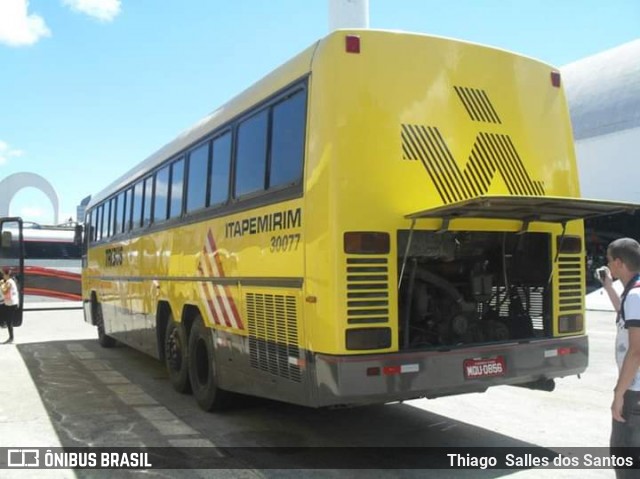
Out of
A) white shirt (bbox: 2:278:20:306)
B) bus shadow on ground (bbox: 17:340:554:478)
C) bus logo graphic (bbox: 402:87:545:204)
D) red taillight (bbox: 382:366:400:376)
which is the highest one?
bus logo graphic (bbox: 402:87:545:204)

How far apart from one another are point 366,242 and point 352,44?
5.18 feet

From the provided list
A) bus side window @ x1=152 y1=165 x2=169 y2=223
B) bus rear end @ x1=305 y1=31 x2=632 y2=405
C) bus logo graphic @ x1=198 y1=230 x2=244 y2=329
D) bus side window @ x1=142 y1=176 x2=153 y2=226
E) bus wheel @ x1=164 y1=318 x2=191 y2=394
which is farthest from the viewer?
bus side window @ x1=142 y1=176 x2=153 y2=226

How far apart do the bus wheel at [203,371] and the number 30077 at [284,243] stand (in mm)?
1876

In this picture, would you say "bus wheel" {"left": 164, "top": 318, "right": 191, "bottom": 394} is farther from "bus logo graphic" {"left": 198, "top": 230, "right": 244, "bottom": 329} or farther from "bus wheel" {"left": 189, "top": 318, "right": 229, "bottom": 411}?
"bus logo graphic" {"left": 198, "top": 230, "right": 244, "bottom": 329}

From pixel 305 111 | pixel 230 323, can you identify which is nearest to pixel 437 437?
pixel 230 323

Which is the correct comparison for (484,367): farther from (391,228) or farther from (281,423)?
(281,423)

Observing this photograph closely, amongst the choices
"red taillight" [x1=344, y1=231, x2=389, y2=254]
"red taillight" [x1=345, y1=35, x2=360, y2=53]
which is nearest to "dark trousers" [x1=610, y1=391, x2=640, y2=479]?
"red taillight" [x1=344, y1=231, x2=389, y2=254]

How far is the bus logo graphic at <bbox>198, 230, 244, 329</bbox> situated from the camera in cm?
644

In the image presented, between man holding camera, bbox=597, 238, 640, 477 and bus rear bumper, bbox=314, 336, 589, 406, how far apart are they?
141cm

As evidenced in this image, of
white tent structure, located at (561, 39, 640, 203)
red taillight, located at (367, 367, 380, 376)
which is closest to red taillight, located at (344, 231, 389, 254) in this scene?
red taillight, located at (367, 367, 380, 376)

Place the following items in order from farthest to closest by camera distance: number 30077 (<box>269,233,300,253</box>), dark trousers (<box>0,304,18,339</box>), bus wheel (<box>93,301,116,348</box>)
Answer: dark trousers (<box>0,304,18,339</box>) < bus wheel (<box>93,301,116,348</box>) < number 30077 (<box>269,233,300,253</box>)

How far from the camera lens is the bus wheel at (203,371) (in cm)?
697

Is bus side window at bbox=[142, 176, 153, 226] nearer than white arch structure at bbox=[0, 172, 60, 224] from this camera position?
Yes

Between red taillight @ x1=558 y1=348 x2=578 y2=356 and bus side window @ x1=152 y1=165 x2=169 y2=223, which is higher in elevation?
bus side window @ x1=152 y1=165 x2=169 y2=223
